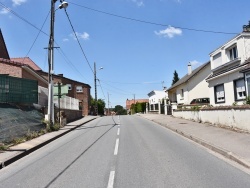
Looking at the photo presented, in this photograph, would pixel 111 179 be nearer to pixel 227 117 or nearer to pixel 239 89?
pixel 227 117

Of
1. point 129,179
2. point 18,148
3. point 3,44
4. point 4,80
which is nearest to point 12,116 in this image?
point 4,80

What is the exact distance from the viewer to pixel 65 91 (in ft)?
83.5

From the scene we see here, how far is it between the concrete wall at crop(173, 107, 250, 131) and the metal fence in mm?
12139

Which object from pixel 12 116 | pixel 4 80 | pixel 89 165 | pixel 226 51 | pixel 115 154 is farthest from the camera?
pixel 226 51

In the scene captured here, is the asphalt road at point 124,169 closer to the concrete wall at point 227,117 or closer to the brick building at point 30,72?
the concrete wall at point 227,117

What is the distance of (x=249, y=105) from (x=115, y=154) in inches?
302

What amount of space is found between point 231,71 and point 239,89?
1.40 meters

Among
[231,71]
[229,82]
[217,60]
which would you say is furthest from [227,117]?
[217,60]

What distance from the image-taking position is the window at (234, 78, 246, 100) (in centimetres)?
2209

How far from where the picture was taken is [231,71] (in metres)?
23.0

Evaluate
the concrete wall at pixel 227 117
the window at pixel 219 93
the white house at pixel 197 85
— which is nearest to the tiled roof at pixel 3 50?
the white house at pixel 197 85

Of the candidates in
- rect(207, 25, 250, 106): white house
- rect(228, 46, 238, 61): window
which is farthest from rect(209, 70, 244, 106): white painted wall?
rect(228, 46, 238, 61): window

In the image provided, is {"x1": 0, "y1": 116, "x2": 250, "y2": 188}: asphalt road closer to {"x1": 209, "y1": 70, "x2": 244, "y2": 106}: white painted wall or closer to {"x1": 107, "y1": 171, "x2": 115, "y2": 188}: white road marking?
{"x1": 107, "y1": 171, "x2": 115, "y2": 188}: white road marking

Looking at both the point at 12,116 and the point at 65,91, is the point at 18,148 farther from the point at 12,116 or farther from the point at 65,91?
the point at 65,91
